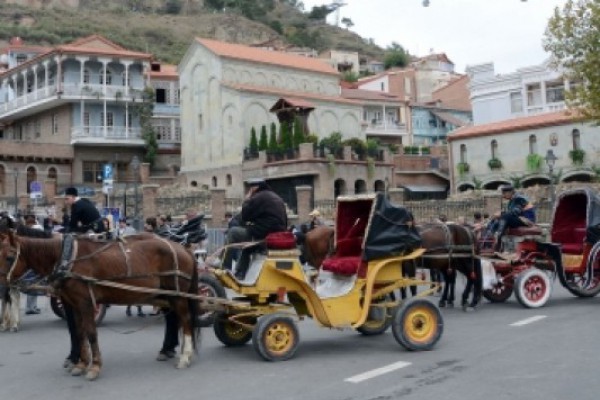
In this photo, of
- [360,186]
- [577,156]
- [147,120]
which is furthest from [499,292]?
[147,120]

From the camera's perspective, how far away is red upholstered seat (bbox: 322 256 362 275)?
9.64 metres

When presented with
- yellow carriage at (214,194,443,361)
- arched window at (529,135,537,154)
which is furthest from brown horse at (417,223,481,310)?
arched window at (529,135,537,154)

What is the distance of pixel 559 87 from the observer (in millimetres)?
50188

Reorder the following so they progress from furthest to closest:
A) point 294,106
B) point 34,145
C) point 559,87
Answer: point 34,145
point 559,87
point 294,106

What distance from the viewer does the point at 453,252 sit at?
42.5 ft

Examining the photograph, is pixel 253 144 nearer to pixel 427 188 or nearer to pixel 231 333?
pixel 427 188

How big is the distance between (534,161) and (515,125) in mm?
2927

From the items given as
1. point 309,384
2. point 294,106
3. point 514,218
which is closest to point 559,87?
point 294,106

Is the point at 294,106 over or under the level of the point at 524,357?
over

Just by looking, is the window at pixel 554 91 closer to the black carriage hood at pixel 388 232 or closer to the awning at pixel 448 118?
the awning at pixel 448 118

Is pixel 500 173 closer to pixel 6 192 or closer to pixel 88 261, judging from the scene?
pixel 6 192

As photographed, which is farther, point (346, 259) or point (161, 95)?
point (161, 95)

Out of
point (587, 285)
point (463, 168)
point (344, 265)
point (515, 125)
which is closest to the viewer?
point (344, 265)

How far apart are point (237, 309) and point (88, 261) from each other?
204cm
